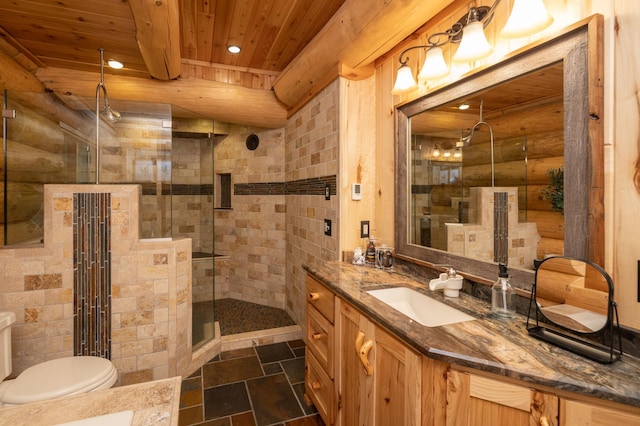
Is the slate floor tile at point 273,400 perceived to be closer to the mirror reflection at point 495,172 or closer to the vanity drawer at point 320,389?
the vanity drawer at point 320,389

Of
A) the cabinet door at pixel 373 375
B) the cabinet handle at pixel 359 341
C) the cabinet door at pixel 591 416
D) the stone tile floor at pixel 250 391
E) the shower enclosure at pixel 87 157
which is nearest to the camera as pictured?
the cabinet door at pixel 591 416

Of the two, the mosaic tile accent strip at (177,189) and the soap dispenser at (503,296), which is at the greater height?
the mosaic tile accent strip at (177,189)

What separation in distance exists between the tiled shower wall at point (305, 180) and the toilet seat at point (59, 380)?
1566 mm

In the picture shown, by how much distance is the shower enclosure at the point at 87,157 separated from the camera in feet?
7.13

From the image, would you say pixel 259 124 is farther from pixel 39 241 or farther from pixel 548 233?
pixel 548 233

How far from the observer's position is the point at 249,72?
334 centimetres

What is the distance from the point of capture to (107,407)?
2.72 feet

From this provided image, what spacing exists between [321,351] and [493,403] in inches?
43.6

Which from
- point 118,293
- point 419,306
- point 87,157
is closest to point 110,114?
point 87,157

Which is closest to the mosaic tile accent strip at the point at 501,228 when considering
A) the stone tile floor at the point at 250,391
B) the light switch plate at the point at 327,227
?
the light switch plate at the point at 327,227

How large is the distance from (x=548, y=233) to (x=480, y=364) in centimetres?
66

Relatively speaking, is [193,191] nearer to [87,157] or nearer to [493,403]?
[87,157]

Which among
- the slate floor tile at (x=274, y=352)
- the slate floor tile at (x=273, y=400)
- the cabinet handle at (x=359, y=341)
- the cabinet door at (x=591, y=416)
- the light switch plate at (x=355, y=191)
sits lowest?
the slate floor tile at (x=273, y=400)

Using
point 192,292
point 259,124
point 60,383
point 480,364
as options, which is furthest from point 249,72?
point 480,364
